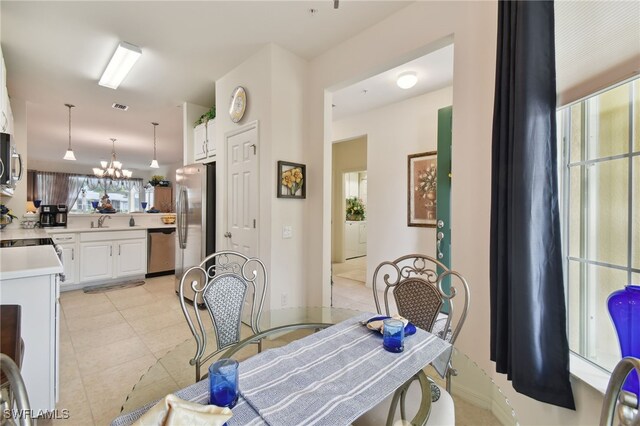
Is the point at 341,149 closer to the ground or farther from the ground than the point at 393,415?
farther from the ground

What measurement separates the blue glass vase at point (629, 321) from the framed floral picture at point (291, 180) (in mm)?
2359

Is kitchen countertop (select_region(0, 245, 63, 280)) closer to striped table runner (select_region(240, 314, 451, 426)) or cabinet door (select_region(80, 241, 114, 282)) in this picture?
striped table runner (select_region(240, 314, 451, 426))

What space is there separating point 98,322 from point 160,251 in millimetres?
2077

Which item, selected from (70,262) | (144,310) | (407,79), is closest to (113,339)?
(144,310)

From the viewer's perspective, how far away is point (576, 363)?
1.30 m

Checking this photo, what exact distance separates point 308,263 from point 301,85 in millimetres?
1905

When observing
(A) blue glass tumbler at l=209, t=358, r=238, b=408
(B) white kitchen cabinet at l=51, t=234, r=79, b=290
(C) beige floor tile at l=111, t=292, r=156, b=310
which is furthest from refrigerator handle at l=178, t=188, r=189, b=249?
(A) blue glass tumbler at l=209, t=358, r=238, b=408

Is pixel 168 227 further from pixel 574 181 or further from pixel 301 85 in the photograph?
pixel 574 181

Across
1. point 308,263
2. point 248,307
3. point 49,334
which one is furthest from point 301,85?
point 49,334

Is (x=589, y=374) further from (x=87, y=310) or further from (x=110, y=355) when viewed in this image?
(x=87, y=310)

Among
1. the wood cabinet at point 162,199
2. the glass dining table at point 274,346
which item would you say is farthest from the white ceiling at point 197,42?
the wood cabinet at point 162,199

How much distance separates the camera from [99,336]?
2807 millimetres

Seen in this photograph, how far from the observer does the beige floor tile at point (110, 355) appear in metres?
2.29

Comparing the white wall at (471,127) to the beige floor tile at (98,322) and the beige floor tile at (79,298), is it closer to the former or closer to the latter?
the beige floor tile at (98,322)
